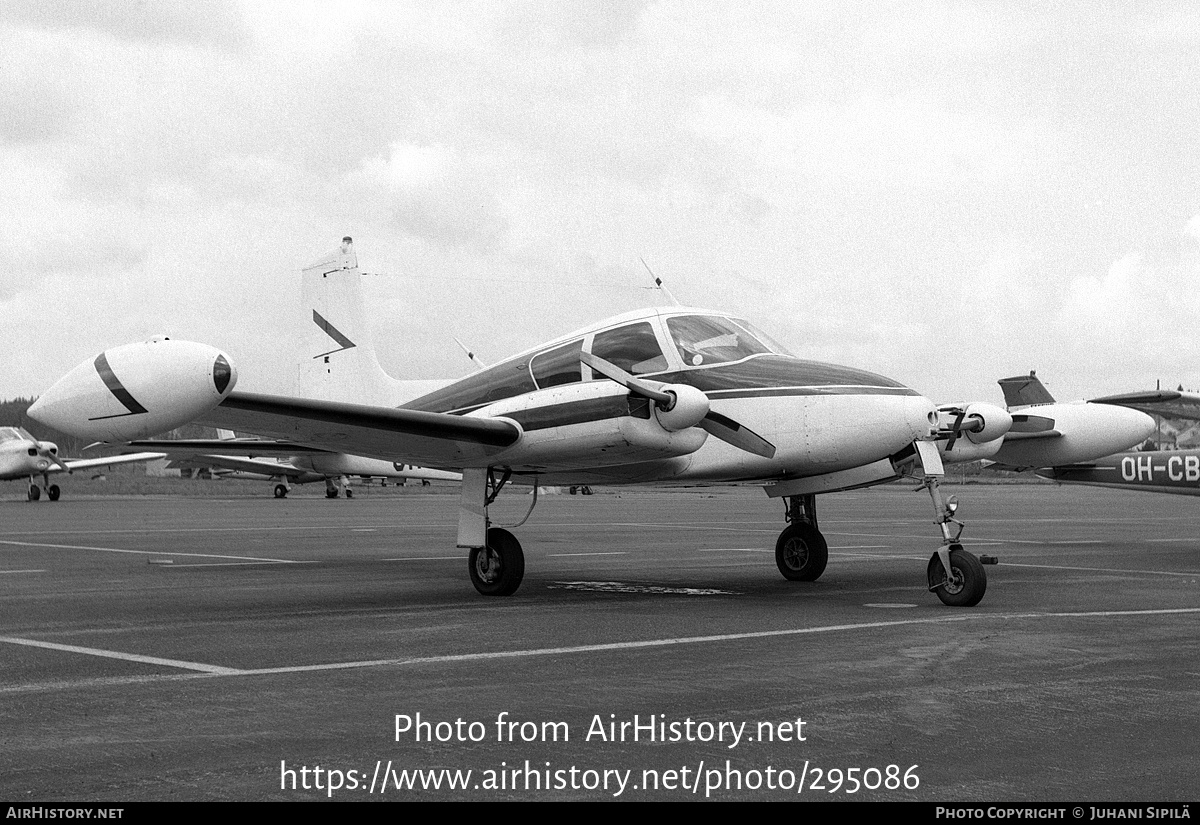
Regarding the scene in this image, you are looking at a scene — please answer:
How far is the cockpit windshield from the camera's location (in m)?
13.0

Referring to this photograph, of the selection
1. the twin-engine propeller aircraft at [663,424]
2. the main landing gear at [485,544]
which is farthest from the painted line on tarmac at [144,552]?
the main landing gear at [485,544]

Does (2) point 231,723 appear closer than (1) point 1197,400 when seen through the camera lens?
Yes

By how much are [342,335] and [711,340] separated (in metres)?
6.90

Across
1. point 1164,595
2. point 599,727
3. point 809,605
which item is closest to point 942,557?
point 809,605

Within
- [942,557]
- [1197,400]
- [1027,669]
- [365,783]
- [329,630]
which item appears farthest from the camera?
[1197,400]

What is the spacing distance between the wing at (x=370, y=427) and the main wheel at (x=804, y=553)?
14.0ft

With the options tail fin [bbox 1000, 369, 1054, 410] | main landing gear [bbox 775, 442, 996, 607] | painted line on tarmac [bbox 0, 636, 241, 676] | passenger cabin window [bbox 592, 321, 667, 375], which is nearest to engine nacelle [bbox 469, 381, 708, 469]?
passenger cabin window [bbox 592, 321, 667, 375]

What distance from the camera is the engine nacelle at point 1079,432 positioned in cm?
1619

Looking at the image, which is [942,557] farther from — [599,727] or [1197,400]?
[1197,400]

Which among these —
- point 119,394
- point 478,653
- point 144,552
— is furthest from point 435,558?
point 478,653

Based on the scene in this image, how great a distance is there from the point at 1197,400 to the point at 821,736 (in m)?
19.3

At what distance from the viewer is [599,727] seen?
20.0ft

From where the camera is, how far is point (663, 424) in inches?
473
